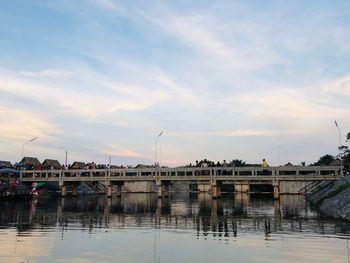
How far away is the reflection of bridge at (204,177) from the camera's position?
8369 cm

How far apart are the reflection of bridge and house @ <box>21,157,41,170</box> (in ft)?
24.0

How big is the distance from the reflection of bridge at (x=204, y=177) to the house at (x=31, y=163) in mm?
7305

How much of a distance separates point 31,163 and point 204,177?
62.6 meters

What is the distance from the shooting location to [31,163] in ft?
415

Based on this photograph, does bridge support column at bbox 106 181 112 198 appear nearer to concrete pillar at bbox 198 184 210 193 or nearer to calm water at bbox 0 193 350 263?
concrete pillar at bbox 198 184 210 193

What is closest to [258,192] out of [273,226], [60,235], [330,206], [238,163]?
[238,163]

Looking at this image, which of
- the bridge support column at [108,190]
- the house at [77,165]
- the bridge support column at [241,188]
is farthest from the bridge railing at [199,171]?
the bridge support column at [241,188]

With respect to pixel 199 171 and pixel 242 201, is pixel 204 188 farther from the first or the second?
pixel 242 201

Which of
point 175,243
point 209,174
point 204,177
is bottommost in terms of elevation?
point 175,243

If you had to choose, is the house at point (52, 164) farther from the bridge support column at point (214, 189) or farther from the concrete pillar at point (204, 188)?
the bridge support column at point (214, 189)

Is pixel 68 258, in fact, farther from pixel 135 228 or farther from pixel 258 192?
pixel 258 192

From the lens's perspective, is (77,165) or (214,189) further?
(77,165)

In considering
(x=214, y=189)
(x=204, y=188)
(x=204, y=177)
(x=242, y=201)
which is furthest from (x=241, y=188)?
(x=242, y=201)

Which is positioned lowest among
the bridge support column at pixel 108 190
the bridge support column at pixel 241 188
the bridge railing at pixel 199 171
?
the bridge support column at pixel 108 190
